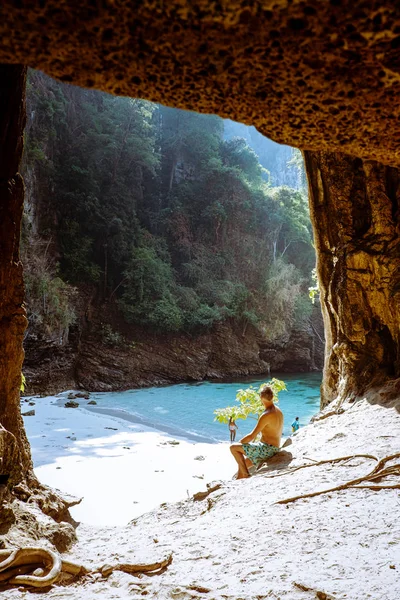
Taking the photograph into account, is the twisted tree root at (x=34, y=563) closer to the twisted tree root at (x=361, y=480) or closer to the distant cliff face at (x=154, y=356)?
the twisted tree root at (x=361, y=480)

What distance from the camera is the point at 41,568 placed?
9.62 ft

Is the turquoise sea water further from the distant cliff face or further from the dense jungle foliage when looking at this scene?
the dense jungle foliage

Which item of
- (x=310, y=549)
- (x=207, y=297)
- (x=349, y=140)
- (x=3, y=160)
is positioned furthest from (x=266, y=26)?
(x=207, y=297)

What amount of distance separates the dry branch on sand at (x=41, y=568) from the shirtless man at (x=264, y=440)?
2.55m

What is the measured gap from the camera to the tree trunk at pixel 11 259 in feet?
14.8

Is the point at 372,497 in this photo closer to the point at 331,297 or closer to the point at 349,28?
the point at 349,28

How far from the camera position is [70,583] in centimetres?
287

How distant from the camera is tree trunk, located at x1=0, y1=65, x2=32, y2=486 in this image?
452 centimetres

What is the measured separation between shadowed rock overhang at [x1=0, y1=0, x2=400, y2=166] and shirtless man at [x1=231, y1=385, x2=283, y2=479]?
4295 millimetres

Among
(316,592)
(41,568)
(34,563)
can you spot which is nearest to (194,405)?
(34,563)

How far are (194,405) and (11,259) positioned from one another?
1489 centimetres

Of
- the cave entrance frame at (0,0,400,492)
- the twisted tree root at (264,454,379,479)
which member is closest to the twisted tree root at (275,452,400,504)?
the twisted tree root at (264,454,379,479)

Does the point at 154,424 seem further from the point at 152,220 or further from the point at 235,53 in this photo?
the point at 152,220

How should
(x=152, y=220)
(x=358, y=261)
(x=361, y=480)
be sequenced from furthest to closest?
(x=152, y=220), (x=358, y=261), (x=361, y=480)
